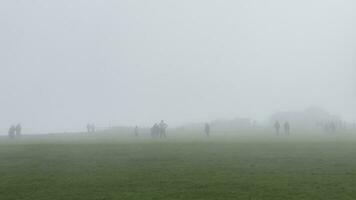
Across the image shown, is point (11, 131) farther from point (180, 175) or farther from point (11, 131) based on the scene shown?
point (180, 175)

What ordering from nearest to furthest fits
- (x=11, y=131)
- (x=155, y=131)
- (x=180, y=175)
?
(x=180, y=175) < (x=155, y=131) < (x=11, y=131)

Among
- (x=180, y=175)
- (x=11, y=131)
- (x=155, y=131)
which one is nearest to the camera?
(x=180, y=175)

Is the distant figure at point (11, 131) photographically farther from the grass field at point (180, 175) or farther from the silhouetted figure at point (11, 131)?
the grass field at point (180, 175)

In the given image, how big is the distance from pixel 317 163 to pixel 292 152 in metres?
7.50

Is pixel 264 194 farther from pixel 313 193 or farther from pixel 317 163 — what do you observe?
pixel 317 163

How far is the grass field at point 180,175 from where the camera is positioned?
21969 millimetres

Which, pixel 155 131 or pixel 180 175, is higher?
pixel 155 131

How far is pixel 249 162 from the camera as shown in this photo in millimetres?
32594

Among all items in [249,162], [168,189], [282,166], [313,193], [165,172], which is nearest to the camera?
[313,193]

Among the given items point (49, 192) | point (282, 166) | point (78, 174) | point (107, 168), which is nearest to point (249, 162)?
point (282, 166)

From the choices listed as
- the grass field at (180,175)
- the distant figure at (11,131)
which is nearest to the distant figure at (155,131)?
the distant figure at (11,131)

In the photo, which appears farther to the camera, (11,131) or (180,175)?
(11,131)

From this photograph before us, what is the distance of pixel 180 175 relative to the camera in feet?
88.9

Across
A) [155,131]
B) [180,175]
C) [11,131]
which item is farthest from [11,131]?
[180,175]
